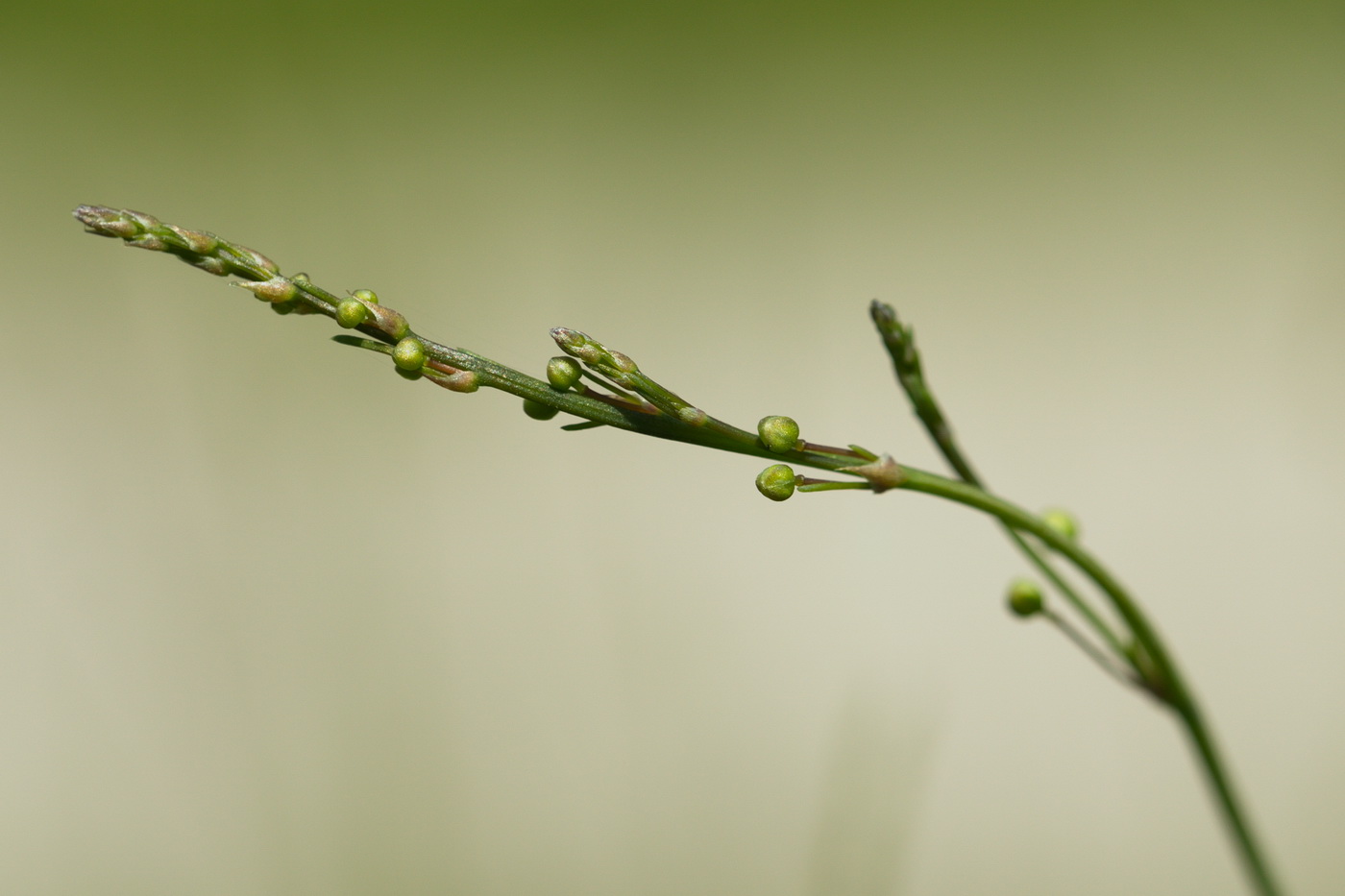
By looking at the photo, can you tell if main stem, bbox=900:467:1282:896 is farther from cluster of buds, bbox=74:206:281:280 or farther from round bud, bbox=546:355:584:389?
cluster of buds, bbox=74:206:281:280

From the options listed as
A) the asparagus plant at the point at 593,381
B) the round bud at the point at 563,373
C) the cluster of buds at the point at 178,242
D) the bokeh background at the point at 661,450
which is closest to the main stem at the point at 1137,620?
the asparagus plant at the point at 593,381

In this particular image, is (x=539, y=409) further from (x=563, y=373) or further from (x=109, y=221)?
(x=109, y=221)

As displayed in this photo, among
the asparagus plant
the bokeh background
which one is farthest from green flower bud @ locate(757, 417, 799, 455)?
the bokeh background

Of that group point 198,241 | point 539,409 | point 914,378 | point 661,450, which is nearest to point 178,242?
point 198,241

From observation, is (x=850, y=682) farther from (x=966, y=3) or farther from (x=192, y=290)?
(x=192, y=290)

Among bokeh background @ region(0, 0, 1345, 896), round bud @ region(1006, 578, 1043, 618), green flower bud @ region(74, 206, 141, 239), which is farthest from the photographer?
bokeh background @ region(0, 0, 1345, 896)

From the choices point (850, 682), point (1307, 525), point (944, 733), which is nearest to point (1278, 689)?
point (1307, 525)

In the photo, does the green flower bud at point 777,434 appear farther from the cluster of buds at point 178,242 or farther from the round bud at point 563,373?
the cluster of buds at point 178,242
